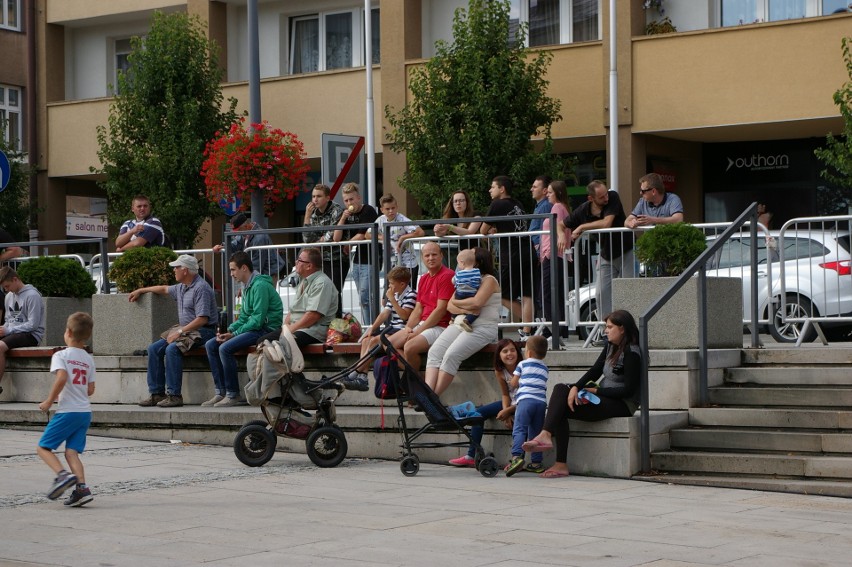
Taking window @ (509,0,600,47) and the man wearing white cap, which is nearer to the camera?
the man wearing white cap

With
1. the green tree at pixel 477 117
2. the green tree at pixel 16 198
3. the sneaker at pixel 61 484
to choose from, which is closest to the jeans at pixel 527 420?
the sneaker at pixel 61 484

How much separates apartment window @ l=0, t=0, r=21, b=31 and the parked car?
24.2 metres

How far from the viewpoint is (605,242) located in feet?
44.0

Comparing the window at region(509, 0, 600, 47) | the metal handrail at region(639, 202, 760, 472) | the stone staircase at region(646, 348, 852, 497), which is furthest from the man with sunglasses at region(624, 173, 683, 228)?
the window at region(509, 0, 600, 47)

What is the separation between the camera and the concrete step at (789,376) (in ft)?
39.1

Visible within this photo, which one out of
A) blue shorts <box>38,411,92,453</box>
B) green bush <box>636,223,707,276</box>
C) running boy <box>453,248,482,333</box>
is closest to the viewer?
blue shorts <box>38,411,92,453</box>

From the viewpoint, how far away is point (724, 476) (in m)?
11.1

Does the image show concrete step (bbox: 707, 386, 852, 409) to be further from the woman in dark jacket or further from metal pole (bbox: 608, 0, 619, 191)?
metal pole (bbox: 608, 0, 619, 191)

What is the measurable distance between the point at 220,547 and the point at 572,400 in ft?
12.9

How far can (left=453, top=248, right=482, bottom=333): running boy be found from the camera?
12.4 m

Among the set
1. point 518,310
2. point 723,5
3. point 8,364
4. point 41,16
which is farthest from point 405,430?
point 41,16

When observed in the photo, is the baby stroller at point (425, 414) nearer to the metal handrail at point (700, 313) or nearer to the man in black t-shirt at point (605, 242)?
the metal handrail at point (700, 313)

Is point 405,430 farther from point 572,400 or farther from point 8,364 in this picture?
point 8,364

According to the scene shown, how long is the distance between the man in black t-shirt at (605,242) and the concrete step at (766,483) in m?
2.48
